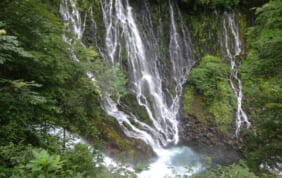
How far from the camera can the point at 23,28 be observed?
9.22 feet

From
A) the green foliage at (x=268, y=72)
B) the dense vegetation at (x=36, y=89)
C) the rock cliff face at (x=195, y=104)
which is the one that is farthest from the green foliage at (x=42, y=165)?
the rock cliff face at (x=195, y=104)

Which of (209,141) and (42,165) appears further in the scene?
(209,141)

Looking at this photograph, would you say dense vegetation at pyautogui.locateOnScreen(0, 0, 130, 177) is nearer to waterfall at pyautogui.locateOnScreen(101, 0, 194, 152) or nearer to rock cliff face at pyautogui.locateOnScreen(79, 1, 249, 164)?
rock cliff face at pyautogui.locateOnScreen(79, 1, 249, 164)

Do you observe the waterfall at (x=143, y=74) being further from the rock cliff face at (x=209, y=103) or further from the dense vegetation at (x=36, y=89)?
the dense vegetation at (x=36, y=89)

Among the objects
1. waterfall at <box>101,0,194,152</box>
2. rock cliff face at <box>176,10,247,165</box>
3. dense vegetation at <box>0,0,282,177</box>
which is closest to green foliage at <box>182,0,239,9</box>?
rock cliff face at <box>176,10,247,165</box>

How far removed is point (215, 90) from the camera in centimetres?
1096

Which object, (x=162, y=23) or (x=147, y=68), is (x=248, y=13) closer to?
(x=162, y=23)

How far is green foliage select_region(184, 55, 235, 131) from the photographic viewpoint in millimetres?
10422

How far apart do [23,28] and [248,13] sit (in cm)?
1679

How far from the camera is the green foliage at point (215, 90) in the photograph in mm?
10422

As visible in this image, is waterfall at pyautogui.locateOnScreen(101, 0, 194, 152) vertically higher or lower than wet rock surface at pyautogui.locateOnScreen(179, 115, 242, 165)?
→ higher

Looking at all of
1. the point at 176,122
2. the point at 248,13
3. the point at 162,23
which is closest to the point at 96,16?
the point at 162,23

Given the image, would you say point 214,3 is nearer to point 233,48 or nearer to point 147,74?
point 233,48

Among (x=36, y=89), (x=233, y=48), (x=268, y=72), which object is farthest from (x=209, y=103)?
(x=36, y=89)
